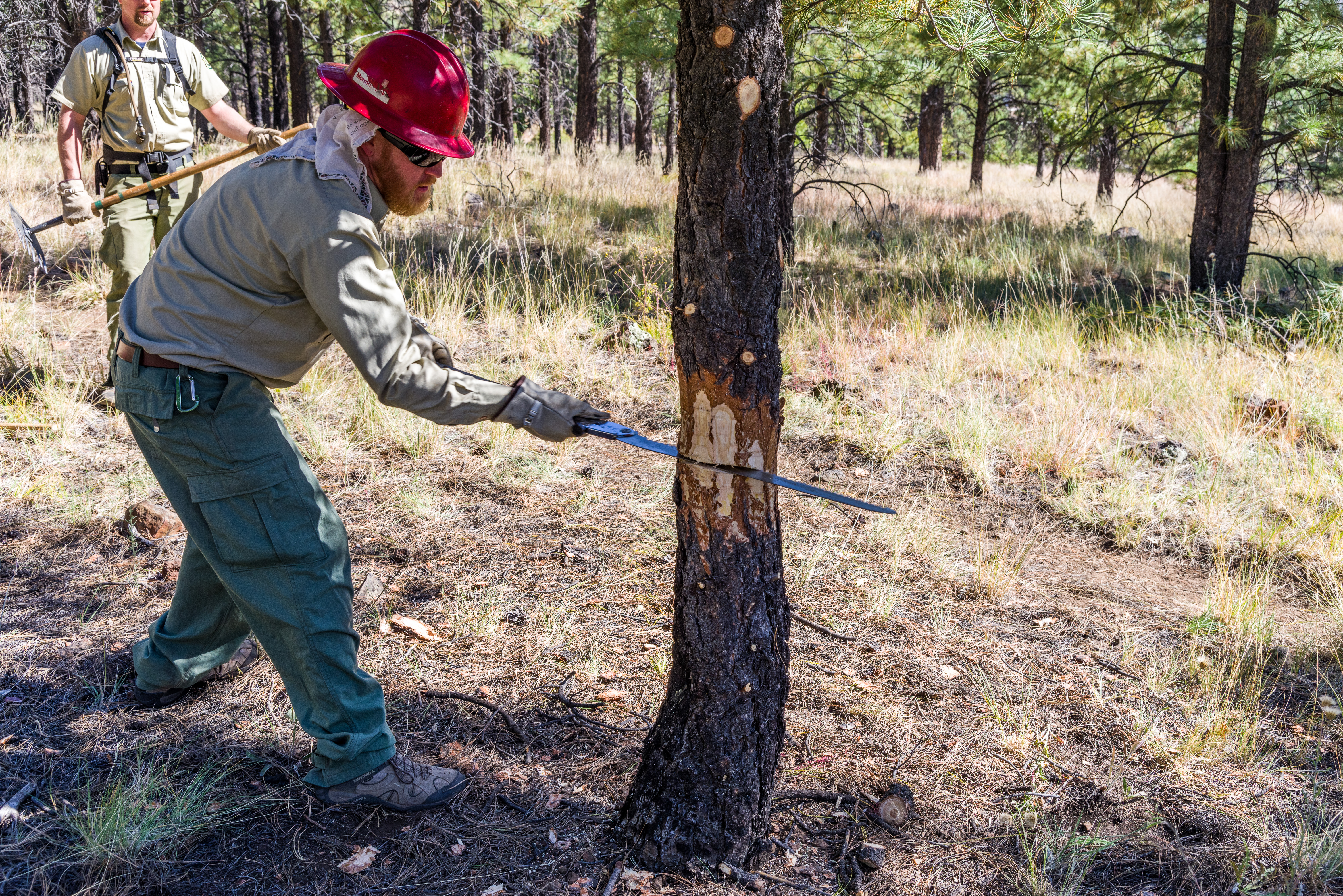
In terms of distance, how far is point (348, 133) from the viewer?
2.07 meters

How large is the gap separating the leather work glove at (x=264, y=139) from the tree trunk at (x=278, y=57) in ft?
33.5

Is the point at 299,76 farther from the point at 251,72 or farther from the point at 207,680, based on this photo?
the point at 207,680

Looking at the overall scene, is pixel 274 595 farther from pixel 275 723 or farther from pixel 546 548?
pixel 546 548

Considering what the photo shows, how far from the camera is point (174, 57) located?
4945mm

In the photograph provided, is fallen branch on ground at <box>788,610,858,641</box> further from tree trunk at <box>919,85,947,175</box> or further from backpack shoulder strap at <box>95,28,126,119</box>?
tree trunk at <box>919,85,947,175</box>

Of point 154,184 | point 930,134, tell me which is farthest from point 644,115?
point 154,184

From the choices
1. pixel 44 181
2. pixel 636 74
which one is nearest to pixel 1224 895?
pixel 44 181

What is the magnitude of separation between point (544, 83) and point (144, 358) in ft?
60.1

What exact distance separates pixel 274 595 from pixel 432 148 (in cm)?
115

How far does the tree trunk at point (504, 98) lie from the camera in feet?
44.8

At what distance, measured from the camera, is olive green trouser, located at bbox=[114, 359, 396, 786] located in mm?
2143

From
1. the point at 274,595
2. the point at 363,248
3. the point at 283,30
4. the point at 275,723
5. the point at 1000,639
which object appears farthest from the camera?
the point at 283,30

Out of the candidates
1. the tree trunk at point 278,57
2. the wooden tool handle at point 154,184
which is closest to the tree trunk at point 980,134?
the tree trunk at point 278,57

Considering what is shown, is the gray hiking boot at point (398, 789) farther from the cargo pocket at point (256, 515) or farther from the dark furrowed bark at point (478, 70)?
the dark furrowed bark at point (478, 70)
